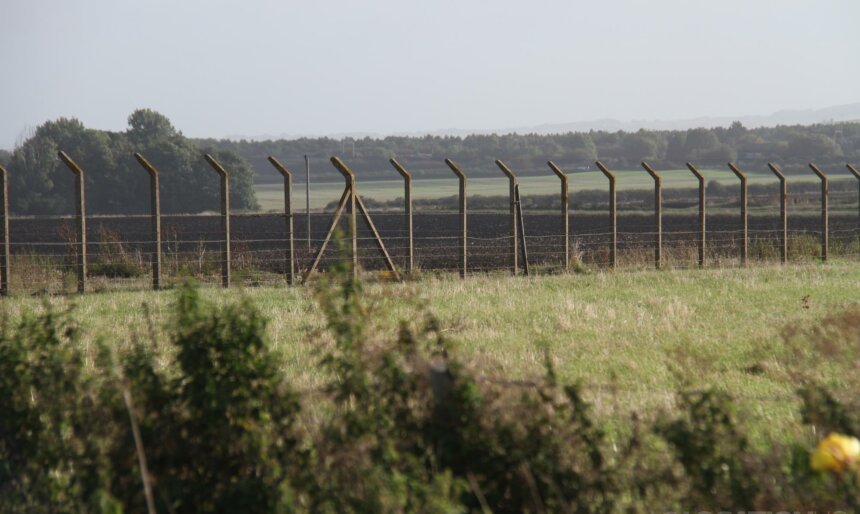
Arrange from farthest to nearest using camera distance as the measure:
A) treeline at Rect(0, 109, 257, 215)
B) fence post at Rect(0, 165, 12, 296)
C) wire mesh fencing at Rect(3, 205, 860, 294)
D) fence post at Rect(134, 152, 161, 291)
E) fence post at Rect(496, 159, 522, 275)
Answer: treeline at Rect(0, 109, 257, 215) → fence post at Rect(496, 159, 522, 275) → wire mesh fencing at Rect(3, 205, 860, 294) → fence post at Rect(134, 152, 161, 291) → fence post at Rect(0, 165, 12, 296)

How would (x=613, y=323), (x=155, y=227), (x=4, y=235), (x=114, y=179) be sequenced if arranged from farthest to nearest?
1. (x=114, y=179)
2. (x=155, y=227)
3. (x=4, y=235)
4. (x=613, y=323)

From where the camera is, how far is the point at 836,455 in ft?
13.3

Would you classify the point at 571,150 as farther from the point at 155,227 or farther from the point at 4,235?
the point at 4,235

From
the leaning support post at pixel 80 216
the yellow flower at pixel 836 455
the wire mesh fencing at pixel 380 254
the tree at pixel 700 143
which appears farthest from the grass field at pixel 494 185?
the yellow flower at pixel 836 455

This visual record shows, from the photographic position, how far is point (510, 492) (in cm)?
439

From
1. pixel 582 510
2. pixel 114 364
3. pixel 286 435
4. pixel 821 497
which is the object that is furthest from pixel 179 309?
pixel 821 497

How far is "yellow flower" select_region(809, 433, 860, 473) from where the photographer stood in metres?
4.03

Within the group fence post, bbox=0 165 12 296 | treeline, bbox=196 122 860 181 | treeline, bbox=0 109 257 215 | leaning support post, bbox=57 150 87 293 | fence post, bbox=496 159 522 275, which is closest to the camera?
fence post, bbox=0 165 12 296

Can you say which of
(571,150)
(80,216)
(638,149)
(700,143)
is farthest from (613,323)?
(700,143)

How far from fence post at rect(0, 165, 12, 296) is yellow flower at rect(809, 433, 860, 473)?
42.6 ft

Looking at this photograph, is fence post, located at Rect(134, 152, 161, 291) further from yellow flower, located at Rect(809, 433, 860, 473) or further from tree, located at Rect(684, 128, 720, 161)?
tree, located at Rect(684, 128, 720, 161)

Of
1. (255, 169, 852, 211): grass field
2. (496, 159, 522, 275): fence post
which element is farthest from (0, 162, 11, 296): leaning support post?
(255, 169, 852, 211): grass field

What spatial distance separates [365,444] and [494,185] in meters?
96.1

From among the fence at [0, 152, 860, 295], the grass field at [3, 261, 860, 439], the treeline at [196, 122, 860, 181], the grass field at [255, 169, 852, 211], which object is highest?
the treeline at [196, 122, 860, 181]
